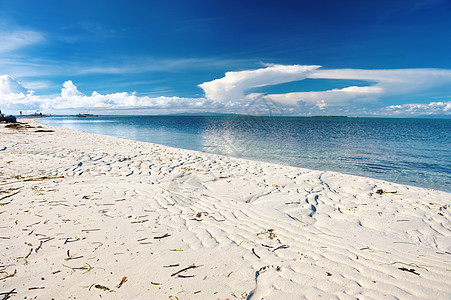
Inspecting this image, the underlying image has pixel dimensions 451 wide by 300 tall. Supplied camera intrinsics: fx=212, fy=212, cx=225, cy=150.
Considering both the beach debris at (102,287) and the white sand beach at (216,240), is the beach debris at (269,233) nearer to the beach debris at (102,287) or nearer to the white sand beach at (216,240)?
the white sand beach at (216,240)

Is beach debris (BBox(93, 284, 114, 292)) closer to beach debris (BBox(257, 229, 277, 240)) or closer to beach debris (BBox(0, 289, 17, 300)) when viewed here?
beach debris (BBox(0, 289, 17, 300))

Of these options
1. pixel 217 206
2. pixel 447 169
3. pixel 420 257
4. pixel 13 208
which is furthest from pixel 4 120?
pixel 447 169

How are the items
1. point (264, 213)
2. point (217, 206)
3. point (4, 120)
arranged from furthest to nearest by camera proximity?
point (4, 120) < point (217, 206) < point (264, 213)

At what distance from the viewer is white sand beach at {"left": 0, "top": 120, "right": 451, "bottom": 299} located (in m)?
2.62

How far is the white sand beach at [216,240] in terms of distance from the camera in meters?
2.62

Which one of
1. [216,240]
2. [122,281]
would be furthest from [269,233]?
[122,281]

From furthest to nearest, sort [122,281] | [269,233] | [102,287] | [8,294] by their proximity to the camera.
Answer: [269,233] < [122,281] < [102,287] < [8,294]

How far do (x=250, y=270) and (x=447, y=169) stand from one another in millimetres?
15120

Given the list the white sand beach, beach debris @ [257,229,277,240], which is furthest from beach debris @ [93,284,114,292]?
beach debris @ [257,229,277,240]

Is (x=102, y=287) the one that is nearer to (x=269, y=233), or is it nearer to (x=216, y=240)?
(x=216, y=240)

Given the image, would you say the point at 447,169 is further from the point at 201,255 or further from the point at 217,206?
the point at 201,255

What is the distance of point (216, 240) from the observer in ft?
12.1

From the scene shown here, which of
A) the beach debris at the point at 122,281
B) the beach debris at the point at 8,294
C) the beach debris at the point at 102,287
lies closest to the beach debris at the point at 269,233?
the beach debris at the point at 122,281

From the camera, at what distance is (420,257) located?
135 inches
